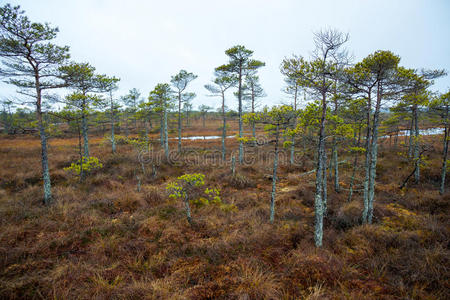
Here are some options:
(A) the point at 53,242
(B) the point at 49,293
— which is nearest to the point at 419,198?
(B) the point at 49,293

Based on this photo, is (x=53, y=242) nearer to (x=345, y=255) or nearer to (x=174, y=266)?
(x=174, y=266)

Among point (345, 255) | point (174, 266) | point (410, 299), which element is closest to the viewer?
point (410, 299)

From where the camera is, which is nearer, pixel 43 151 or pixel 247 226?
pixel 247 226

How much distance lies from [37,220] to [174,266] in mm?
7553

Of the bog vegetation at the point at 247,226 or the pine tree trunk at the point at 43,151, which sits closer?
the bog vegetation at the point at 247,226

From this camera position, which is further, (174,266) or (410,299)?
(174,266)

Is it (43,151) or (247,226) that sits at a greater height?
(43,151)

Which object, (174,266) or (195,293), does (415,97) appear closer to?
(195,293)

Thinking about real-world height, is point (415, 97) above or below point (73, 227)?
above

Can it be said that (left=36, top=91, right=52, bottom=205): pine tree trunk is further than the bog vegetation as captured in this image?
Yes

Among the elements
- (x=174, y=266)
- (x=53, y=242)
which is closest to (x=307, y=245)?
(x=174, y=266)

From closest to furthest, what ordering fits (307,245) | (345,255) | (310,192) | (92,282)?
(92,282)
(345,255)
(307,245)
(310,192)

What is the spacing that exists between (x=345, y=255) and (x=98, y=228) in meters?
10.3

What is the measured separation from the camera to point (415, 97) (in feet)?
26.0
